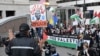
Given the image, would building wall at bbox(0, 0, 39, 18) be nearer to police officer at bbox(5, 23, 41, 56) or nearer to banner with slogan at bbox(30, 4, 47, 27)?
banner with slogan at bbox(30, 4, 47, 27)

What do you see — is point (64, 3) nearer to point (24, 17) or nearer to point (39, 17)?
point (24, 17)

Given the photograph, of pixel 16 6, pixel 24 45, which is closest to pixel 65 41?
pixel 24 45

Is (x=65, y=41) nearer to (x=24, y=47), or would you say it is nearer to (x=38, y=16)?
(x=38, y=16)

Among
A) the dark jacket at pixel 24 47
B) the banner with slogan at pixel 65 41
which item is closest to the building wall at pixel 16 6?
the banner with slogan at pixel 65 41

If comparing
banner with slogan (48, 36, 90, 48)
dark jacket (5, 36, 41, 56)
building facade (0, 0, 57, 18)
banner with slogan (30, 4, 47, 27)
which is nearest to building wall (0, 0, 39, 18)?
building facade (0, 0, 57, 18)

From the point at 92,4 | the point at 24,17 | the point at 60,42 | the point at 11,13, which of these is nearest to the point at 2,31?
the point at 24,17

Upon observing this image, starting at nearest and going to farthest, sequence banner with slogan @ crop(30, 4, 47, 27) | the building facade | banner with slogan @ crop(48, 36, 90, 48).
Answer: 1. banner with slogan @ crop(30, 4, 47, 27)
2. banner with slogan @ crop(48, 36, 90, 48)
3. the building facade

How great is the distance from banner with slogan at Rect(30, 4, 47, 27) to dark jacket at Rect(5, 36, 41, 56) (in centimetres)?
1097

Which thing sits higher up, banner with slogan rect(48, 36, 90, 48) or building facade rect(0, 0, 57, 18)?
building facade rect(0, 0, 57, 18)

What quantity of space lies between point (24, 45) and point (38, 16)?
11686mm

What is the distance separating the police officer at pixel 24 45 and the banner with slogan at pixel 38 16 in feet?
36.0

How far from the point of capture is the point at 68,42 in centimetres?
Result: 2292

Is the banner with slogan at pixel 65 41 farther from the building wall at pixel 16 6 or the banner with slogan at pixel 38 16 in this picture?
the building wall at pixel 16 6

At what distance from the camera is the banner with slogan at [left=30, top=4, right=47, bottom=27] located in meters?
17.7
